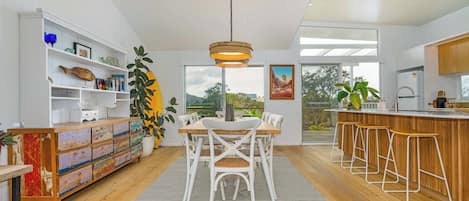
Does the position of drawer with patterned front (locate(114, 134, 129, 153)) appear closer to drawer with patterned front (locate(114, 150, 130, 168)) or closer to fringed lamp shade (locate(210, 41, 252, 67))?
drawer with patterned front (locate(114, 150, 130, 168))

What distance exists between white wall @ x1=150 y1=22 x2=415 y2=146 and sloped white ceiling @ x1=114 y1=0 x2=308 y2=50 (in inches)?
8.9

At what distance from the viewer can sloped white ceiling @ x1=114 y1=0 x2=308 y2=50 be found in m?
5.28

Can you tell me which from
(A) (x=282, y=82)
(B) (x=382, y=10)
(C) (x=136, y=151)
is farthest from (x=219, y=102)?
(B) (x=382, y=10)

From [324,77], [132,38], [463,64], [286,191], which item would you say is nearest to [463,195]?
[286,191]

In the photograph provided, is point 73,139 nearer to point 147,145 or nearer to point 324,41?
point 147,145

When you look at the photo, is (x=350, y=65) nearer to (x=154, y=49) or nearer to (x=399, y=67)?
(x=399, y=67)

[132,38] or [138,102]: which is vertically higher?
[132,38]

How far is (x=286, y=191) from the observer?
3.31m

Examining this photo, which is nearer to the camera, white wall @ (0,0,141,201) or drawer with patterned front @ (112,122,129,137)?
white wall @ (0,0,141,201)

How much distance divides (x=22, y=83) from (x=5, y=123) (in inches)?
17.3

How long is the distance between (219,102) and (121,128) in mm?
2874

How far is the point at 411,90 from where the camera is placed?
5.98 m

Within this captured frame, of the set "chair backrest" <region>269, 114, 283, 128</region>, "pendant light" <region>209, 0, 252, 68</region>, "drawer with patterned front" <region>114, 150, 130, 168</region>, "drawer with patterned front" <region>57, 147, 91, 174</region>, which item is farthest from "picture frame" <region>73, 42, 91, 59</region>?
"chair backrest" <region>269, 114, 283, 128</region>

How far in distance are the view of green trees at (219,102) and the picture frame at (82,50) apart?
117 inches
